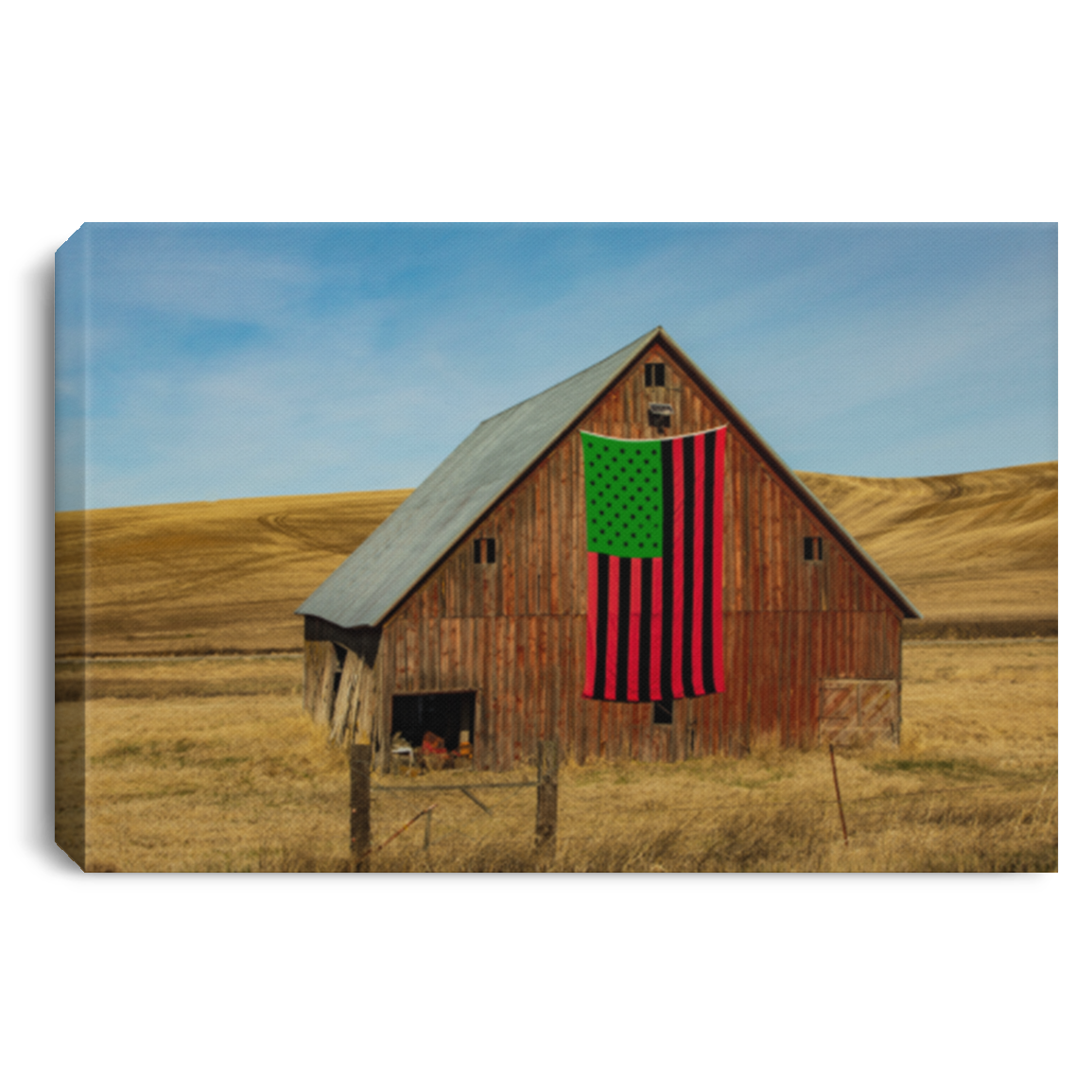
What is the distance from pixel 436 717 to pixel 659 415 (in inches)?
326

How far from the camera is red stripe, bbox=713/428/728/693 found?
1933 cm

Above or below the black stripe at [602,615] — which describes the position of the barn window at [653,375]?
above

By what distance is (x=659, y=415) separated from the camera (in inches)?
788

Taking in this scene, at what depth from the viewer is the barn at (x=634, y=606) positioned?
18969 millimetres

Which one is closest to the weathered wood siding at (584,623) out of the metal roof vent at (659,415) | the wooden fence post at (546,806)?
the metal roof vent at (659,415)

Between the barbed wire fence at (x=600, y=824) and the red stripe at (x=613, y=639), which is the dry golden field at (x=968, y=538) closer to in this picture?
the red stripe at (x=613, y=639)

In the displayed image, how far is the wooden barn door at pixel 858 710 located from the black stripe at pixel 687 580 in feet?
11.0

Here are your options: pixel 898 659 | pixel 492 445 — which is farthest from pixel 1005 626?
pixel 492 445

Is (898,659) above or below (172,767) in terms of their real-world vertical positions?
above

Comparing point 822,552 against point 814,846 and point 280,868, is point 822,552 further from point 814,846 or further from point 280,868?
point 280,868

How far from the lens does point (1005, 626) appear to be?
43750mm

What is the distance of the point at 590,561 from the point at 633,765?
170 inches

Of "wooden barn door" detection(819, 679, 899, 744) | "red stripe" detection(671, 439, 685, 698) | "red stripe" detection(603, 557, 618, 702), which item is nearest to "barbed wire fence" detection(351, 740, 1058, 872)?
"red stripe" detection(603, 557, 618, 702)

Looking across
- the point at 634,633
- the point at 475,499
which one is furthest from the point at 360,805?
the point at 475,499
